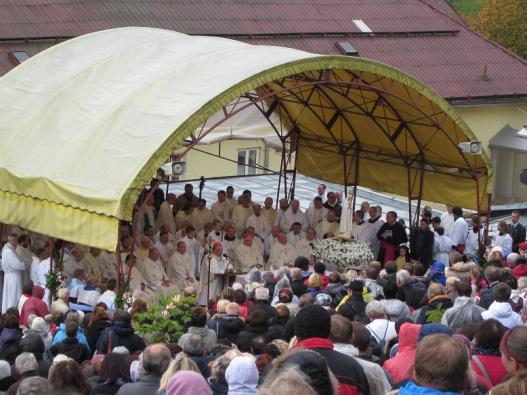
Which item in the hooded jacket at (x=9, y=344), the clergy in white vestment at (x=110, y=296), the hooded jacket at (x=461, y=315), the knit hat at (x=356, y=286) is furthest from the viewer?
the clergy in white vestment at (x=110, y=296)

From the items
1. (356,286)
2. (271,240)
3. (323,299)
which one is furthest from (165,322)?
(271,240)

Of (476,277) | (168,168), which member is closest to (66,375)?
(476,277)

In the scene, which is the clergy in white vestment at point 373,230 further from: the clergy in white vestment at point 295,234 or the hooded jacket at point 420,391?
the hooded jacket at point 420,391

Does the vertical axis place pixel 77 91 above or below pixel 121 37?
below

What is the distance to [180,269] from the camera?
68.7ft

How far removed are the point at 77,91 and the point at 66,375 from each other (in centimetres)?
1153

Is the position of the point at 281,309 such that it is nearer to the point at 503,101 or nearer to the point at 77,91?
the point at 77,91

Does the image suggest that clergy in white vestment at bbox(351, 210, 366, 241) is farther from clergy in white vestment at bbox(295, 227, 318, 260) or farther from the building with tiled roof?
the building with tiled roof

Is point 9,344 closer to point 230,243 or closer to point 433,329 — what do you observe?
point 433,329

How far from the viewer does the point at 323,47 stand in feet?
121

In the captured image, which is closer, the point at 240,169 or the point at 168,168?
the point at 168,168

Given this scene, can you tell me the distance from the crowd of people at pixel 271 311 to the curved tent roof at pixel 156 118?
749 mm

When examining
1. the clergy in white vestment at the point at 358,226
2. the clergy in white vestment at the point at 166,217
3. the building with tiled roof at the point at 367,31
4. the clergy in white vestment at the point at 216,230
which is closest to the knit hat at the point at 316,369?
the clergy in white vestment at the point at 216,230

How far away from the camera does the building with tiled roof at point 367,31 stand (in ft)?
110
